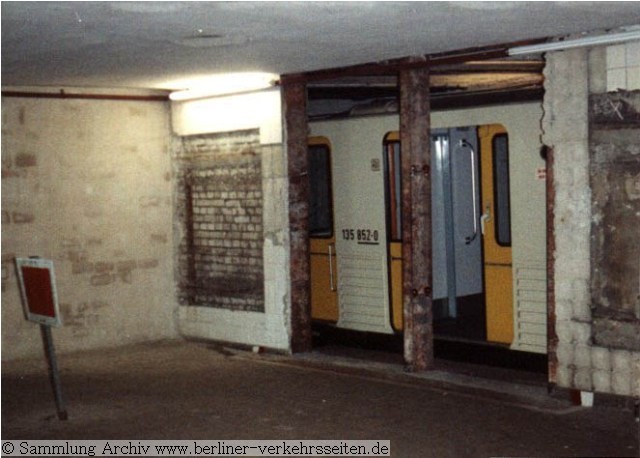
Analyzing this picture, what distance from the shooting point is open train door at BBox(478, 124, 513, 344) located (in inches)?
394

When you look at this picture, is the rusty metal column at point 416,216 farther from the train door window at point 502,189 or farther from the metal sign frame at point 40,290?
the metal sign frame at point 40,290

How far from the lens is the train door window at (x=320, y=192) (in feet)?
39.1

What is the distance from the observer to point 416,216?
9.87 metres

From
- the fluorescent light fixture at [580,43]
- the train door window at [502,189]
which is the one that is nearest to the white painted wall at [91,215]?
the train door window at [502,189]

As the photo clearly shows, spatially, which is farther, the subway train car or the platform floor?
the subway train car

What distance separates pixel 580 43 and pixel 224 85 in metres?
4.83

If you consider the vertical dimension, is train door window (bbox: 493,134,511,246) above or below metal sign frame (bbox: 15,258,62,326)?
above

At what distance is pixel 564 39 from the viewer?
→ 8.39 metres

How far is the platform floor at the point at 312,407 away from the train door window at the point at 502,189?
4.73 ft

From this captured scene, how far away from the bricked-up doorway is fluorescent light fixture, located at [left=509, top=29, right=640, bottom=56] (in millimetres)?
3883

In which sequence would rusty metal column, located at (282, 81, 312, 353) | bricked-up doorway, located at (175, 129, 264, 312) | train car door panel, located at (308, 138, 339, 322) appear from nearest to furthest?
rusty metal column, located at (282, 81, 312, 353), bricked-up doorway, located at (175, 129, 264, 312), train car door panel, located at (308, 138, 339, 322)

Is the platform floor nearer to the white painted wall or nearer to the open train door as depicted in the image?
the open train door

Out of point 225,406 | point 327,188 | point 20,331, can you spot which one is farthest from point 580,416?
point 20,331

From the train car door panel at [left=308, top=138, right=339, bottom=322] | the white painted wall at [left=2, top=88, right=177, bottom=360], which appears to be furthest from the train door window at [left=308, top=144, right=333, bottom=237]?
the white painted wall at [left=2, top=88, right=177, bottom=360]
